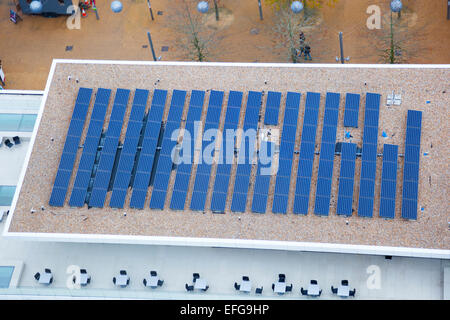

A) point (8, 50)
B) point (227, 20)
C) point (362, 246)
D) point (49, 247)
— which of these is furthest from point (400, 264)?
point (8, 50)

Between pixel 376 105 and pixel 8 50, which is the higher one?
pixel 8 50

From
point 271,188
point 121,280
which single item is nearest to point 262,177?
point 271,188

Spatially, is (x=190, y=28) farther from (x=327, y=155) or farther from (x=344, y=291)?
(x=344, y=291)

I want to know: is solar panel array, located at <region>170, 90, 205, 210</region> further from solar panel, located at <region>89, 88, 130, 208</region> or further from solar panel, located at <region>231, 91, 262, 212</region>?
solar panel, located at <region>89, 88, 130, 208</region>

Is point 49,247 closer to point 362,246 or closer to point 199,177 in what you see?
point 199,177

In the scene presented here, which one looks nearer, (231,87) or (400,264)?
(400,264)

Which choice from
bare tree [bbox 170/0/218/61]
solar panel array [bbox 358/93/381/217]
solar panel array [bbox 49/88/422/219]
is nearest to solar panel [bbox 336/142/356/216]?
solar panel array [bbox 49/88/422/219]
